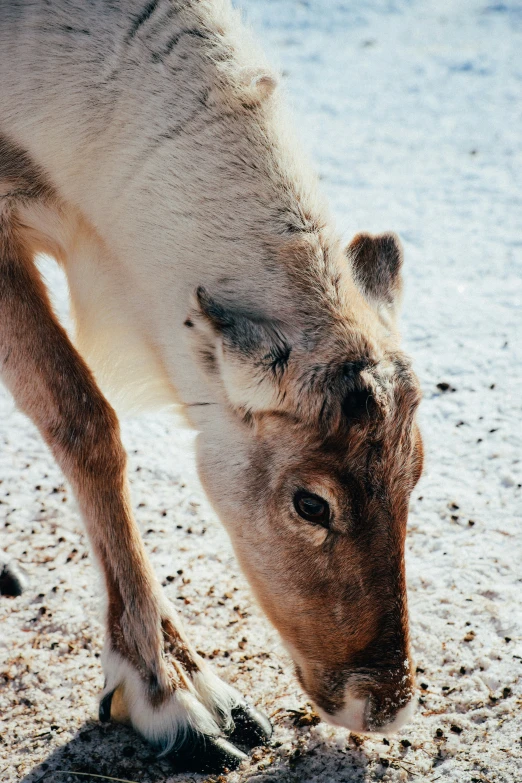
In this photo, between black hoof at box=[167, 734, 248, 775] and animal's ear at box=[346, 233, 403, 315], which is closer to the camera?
black hoof at box=[167, 734, 248, 775]

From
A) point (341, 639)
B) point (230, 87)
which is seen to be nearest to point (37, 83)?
point (230, 87)

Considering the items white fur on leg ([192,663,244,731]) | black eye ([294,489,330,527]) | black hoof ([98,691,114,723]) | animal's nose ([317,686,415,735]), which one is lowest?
black hoof ([98,691,114,723])

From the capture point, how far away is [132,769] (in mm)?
3082

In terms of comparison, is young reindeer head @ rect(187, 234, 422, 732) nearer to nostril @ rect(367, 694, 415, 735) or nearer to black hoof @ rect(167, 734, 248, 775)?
nostril @ rect(367, 694, 415, 735)

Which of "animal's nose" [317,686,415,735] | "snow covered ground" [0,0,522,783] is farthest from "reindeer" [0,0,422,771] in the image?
"snow covered ground" [0,0,522,783]

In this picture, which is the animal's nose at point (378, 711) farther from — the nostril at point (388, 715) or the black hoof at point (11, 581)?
the black hoof at point (11, 581)

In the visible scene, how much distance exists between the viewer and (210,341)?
3.09 m

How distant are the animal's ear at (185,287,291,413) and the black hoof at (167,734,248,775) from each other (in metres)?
1.20

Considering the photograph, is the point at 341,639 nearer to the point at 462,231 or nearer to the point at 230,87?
the point at 230,87

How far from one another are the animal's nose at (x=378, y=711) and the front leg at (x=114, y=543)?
1.46 ft

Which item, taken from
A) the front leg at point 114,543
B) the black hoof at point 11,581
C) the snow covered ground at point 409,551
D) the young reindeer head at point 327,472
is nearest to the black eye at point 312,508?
the young reindeer head at point 327,472

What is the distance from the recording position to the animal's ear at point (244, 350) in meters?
2.91

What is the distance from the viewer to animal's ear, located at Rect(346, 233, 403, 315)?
3.43m

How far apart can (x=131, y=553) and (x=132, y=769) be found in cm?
77
